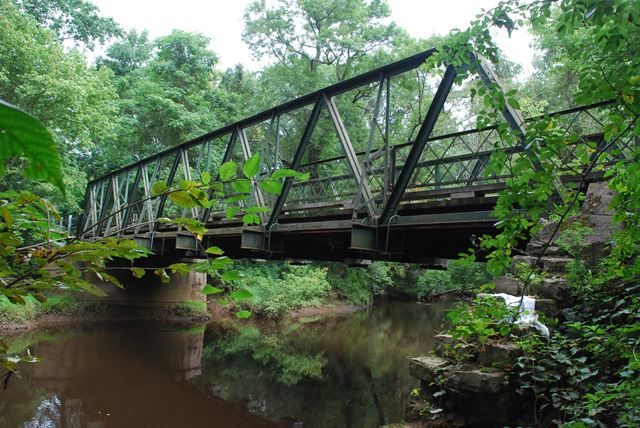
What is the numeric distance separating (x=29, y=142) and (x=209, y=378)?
12.8 meters

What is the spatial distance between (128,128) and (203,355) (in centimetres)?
1540

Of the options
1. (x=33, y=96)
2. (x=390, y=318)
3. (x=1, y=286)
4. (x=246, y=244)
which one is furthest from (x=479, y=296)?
(x=390, y=318)

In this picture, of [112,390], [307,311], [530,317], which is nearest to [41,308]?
[112,390]

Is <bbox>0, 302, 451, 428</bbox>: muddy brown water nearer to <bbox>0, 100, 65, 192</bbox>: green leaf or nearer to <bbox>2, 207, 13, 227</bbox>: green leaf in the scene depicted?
<bbox>2, 207, 13, 227</bbox>: green leaf

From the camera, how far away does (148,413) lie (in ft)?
30.1

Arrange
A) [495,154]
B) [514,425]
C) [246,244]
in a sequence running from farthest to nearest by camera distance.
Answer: [246,244] → [514,425] → [495,154]

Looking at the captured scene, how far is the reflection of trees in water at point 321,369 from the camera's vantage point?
10000 mm

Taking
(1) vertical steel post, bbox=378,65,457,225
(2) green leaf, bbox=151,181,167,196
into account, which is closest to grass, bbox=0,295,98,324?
(1) vertical steel post, bbox=378,65,457,225

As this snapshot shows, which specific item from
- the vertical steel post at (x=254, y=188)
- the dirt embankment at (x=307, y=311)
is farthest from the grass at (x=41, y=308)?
the vertical steel post at (x=254, y=188)

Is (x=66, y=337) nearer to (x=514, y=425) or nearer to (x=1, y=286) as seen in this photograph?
(x=514, y=425)

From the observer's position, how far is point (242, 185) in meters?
1.20

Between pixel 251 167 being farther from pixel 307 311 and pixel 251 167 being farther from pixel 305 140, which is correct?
pixel 307 311

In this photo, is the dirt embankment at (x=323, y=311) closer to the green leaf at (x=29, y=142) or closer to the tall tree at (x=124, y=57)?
the tall tree at (x=124, y=57)

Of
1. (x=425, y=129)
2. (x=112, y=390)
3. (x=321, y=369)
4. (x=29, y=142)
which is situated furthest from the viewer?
(x=321, y=369)
